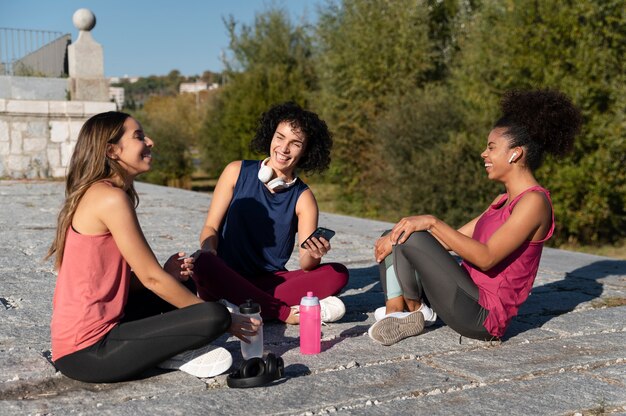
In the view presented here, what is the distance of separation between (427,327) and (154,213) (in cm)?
594

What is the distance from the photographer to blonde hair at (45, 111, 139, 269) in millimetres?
2834

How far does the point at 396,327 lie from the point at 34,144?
12.2m

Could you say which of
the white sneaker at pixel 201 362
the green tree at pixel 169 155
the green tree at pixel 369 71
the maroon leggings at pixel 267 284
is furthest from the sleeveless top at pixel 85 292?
the green tree at pixel 169 155

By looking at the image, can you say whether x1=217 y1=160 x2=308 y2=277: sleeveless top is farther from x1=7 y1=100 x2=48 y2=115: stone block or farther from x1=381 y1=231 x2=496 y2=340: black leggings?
x1=7 y1=100 x2=48 y2=115: stone block

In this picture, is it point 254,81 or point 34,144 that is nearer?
point 34,144

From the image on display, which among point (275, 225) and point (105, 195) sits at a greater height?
point (105, 195)

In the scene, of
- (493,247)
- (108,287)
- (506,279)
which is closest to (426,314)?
(506,279)

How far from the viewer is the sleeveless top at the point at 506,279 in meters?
3.44

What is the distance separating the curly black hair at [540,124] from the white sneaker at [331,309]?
1.17 metres

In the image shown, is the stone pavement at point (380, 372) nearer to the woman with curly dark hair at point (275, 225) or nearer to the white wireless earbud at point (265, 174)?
the woman with curly dark hair at point (275, 225)

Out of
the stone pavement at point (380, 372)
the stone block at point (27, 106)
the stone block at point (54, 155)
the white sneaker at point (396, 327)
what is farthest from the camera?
the stone block at point (54, 155)

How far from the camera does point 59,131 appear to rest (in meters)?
14.3

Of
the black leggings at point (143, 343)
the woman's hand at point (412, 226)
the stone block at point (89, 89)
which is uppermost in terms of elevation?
the stone block at point (89, 89)

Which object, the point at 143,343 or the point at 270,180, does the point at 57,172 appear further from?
the point at 143,343
